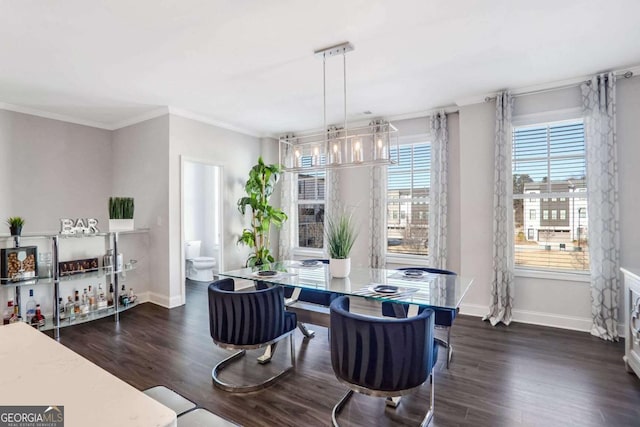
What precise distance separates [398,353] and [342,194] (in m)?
3.86

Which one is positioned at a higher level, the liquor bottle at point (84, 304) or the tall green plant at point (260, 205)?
the tall green plant at point (260, 205)

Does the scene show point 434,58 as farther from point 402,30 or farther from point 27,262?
point 27,262

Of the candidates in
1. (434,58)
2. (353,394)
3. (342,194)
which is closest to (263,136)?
(342,194)

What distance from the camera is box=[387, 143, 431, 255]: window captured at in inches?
195

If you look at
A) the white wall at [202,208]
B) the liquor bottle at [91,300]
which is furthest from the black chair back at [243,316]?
the white wall at [202,208]

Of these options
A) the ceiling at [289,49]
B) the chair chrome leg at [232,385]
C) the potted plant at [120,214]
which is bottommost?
the chair chrome leg at [232,385]

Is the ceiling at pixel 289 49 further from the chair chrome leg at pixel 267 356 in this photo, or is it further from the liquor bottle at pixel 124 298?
the chair chrome leg at pixel 267 356

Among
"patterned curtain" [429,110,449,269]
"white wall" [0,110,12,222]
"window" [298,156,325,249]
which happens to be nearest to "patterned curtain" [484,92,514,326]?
"patterned curtain" [429,110,449,269]

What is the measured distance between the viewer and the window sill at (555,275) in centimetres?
379

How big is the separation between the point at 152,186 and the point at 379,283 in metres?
3.76

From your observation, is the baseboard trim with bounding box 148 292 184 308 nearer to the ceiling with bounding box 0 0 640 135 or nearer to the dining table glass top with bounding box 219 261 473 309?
the dining table glass top with bounding box 219 261 473 309

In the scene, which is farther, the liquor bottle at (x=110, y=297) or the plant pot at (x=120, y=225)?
the liquor bottle at (x=110, y=297)

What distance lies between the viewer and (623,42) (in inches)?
116

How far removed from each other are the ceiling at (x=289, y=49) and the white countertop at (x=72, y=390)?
2392 mm
